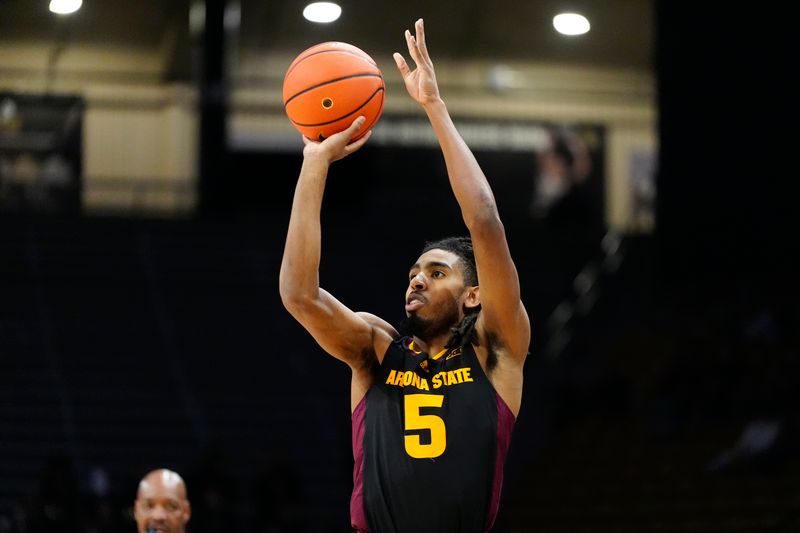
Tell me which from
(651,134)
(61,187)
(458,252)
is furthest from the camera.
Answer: (651,134)

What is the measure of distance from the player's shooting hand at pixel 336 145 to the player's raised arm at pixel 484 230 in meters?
0.22

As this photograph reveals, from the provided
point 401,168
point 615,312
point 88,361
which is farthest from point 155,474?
point 401,168

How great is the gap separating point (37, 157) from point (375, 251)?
4733mm

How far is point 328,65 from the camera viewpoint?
14.3 ft

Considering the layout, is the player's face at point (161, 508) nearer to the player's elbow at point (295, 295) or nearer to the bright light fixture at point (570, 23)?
the player's elbow at point (295, 295)

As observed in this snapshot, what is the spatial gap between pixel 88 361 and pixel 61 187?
4.28 m

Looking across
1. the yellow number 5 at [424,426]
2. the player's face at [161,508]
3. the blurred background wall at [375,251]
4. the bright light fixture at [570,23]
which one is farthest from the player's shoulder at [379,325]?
the bright light fixture at [570,23]

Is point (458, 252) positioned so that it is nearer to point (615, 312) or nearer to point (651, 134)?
point (615, 312)

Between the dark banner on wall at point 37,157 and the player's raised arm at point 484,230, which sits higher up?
the dark banner on wall at point 37,157

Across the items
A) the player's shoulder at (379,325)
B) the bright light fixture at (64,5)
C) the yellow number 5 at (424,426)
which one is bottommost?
the yellow number 5 at (424,426)

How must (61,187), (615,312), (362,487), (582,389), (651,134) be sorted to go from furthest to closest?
(651,134) → (61,187) → (615,312) → (582,389) → (362,487)

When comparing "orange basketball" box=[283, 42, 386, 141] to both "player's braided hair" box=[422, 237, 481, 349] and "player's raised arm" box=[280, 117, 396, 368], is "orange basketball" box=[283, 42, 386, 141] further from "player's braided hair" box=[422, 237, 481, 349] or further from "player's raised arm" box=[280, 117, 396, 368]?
"player's braided hair" box=[422, 237, 481, 349]

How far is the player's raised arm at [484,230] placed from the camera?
3949mm

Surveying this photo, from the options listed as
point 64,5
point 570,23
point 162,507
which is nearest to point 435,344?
point 162,507
